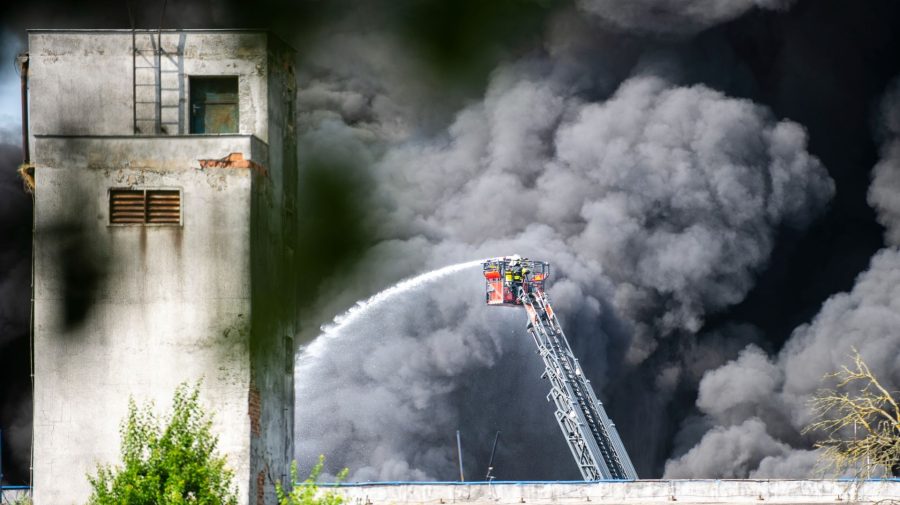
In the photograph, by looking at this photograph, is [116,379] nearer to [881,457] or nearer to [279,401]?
[279,401]

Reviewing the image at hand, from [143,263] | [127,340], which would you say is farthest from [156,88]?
[127,340]

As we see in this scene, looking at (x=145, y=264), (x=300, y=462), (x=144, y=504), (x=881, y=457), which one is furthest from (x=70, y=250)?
(x=300, y=462)

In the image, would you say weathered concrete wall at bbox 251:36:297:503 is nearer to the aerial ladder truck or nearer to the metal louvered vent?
the metal louvered vent

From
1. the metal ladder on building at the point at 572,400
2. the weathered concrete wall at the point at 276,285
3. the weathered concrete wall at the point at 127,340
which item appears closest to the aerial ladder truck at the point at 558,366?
the metal ladder on building at the point at 572,400

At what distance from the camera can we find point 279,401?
918 inches

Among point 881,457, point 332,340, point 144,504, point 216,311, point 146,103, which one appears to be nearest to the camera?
point 881,457

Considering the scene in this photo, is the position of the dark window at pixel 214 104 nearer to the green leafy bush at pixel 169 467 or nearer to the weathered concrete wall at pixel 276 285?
the weathered concrete wall at pixel 276 285

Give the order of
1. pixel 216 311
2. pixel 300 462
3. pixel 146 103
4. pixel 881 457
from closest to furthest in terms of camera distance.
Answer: pixel 881 457
pixel 216 311
pixel 146 103
pixel 300 462

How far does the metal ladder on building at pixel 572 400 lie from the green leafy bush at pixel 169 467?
32.8 m

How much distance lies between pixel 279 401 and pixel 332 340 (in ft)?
112

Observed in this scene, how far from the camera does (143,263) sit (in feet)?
69.4

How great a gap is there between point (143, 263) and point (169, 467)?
3.73 metres

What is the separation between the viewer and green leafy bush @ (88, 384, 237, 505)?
18672mm

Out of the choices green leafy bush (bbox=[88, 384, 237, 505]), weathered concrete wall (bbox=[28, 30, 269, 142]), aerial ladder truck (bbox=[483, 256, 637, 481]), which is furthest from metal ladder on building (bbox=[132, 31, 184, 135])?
aerial ladder truck (bbox=[483, 256, 637, 481])
